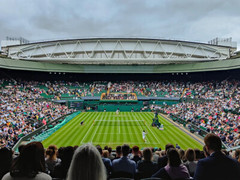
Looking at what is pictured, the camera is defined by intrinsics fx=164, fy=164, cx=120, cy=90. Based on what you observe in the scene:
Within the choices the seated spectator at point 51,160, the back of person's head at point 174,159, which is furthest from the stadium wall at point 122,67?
the back of person's head at point 174,159

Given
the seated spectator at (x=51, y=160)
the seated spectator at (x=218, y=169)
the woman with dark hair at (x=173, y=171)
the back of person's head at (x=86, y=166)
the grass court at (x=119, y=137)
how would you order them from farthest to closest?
1. the grass court at (x=119, y=137)
2. the seated spectator at (x=51, y=160)
3. the woman with dark hair at (x=173, y=171)
4. the seated spectator at (x=218, y=169)
5. the back of person's head at (x=86, y=166)

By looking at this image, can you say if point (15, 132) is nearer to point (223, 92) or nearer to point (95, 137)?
point (95, 137)

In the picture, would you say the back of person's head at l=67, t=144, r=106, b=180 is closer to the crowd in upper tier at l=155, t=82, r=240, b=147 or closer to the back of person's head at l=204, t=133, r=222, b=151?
the back of person's head at l=204, t=133, r=222, b=151

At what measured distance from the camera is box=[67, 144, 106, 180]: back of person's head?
177 cm

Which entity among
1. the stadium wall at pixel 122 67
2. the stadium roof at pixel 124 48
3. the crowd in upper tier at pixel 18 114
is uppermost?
the stadium roof at pixel 124 48

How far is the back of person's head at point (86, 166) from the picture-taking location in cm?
177

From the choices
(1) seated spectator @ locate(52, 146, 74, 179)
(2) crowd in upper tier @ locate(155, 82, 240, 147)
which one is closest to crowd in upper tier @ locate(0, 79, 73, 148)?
(1) seated spectator @ locate(52, 146, 74, 179)

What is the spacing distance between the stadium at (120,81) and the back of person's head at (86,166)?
945 inches

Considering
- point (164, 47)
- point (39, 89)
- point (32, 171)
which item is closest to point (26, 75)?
point (39, 89)

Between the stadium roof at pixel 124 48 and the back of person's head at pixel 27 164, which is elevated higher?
the stadium roof at pixel 124 48

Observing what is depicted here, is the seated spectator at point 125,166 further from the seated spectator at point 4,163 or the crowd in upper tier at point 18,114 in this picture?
the crowd in upper tier at point 18,114

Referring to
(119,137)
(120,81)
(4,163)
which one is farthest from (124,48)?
(4,163)

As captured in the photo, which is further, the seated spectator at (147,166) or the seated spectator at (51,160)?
the seated spectator at (51,160)

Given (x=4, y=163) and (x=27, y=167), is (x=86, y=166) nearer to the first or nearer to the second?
(x=27, y=167)
